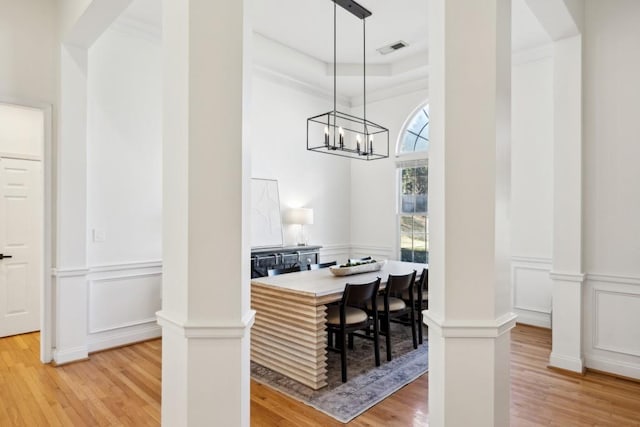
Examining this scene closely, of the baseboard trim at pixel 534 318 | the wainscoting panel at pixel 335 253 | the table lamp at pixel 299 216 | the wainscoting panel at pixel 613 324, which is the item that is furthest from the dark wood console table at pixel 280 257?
the wainscoting panel at pixel 613 324

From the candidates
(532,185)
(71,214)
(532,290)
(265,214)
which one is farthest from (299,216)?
(532,290)

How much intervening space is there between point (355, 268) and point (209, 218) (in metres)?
2.46

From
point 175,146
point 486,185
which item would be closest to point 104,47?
point 175,146

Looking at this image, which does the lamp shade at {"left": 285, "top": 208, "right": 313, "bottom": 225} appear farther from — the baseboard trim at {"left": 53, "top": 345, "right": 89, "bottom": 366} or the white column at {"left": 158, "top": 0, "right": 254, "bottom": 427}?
the white column at {"left": 158, "top": 0, "right": 254, "bottom": 427}

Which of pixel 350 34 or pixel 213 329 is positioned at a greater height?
pixel 350 34

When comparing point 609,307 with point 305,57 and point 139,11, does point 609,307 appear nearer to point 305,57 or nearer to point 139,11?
point 305,57

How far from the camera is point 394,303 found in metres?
3.61

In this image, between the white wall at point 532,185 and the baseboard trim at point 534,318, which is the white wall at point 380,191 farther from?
the baseboard trim at point 534,318

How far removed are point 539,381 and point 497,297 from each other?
2.06m

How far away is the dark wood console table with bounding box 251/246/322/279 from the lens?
4.57 metres

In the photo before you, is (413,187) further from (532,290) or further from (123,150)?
(123,150)

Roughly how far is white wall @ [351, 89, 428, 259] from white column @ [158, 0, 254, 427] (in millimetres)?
4720

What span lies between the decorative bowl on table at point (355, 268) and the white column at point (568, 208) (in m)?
1.70

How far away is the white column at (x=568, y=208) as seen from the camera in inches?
125
